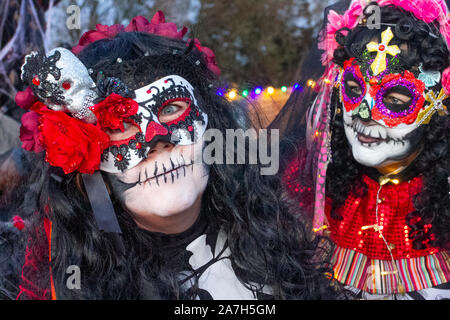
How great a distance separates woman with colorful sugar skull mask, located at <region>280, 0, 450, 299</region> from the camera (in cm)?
277

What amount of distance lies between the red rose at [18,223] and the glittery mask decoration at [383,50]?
176cm

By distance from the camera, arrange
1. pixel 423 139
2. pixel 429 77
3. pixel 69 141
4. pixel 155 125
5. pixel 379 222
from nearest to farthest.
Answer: pixel 69 141, pixel 155 125, pixel 429 77, pixel 423 139, pixel 379 222

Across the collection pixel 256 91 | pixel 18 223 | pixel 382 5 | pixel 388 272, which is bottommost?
pixel 388 272

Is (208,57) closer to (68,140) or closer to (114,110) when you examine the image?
(114,110)

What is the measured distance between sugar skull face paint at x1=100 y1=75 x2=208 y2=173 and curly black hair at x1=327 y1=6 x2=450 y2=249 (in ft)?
3.40

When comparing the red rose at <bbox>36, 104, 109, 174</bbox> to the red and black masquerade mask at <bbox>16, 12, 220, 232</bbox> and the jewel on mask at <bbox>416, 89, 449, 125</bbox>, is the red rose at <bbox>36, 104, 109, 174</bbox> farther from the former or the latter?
the jewel on mask at <bbox>416, 89, 449, 125</bbox>

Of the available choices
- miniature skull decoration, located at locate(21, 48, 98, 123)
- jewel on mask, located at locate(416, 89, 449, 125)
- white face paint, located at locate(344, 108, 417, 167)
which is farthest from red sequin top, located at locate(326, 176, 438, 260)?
miniature skull decoration, located at locate(21, 48, 98, 123)

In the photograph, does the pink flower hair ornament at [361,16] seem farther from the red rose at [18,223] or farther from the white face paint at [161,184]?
the red rose at [18,223]

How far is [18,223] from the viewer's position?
99.1 inches

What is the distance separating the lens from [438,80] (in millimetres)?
2777

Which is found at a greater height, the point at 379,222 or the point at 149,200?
the point at 149,200

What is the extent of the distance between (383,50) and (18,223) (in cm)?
187

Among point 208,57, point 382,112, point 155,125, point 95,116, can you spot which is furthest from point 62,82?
point 382,112
